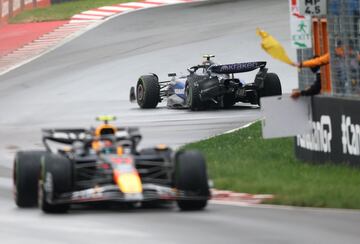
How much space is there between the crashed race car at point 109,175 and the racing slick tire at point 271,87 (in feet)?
47.7

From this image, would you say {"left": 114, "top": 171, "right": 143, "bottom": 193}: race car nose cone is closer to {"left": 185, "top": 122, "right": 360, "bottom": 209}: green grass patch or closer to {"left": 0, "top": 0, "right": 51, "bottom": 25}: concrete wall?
{"left": 185, "top": 122, "right": 360, "bottom": 209}: green grass patch

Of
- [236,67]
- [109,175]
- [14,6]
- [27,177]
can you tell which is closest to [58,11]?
[14,6]

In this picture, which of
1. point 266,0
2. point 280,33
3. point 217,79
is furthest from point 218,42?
point 217,79

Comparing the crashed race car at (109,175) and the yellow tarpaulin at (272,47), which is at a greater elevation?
the yellow tarpaulin at (272,47)

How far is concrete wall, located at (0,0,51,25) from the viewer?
50750mm

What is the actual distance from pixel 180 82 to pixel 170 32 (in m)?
11.9

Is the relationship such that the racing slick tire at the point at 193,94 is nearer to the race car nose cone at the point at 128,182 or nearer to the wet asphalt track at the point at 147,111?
the wet asphalt track at the point at 147,111

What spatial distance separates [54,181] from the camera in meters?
15.5

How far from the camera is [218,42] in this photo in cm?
4162

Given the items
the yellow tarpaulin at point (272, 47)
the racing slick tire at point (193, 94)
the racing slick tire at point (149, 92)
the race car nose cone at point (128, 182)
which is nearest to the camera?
the race car nose cone at point (128, 182)

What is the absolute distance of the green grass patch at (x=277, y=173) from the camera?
54.4 ft

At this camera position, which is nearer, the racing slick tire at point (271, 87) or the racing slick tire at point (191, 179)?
the racing slick tire at point (191, 179)

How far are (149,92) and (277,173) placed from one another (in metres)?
13.9

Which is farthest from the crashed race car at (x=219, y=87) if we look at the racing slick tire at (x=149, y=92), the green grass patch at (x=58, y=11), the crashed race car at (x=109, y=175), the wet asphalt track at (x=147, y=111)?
the green grass patch at (x=58, y=11)
